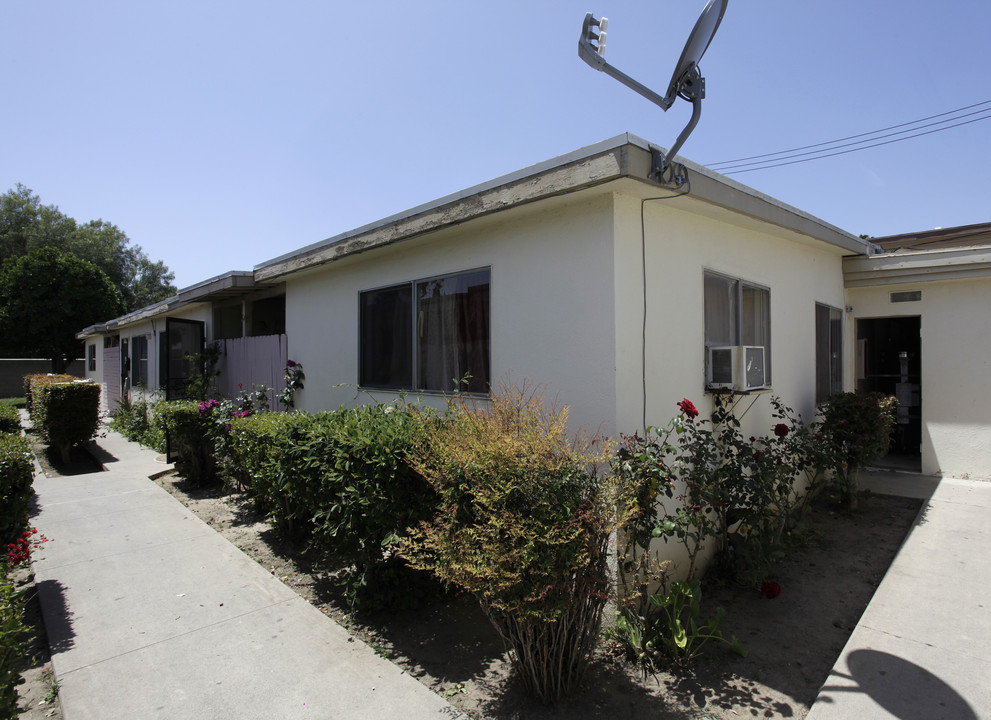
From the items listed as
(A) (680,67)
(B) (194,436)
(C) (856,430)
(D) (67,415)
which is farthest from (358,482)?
(D) (67,415)

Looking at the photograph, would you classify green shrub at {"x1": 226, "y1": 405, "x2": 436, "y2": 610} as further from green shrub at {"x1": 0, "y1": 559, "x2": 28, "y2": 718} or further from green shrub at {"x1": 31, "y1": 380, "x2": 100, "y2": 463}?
green shrub at {"x1": 31, "y1": 380, "x2": 100, "y2": 463}

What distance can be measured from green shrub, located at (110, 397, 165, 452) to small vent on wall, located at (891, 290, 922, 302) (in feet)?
38.8

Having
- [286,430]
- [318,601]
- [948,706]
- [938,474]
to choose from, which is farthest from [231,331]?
[938,474]

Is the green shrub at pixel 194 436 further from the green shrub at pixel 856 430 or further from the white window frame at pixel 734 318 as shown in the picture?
the green shrub at pixel 856 430

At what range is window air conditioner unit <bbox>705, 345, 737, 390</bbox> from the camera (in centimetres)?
429

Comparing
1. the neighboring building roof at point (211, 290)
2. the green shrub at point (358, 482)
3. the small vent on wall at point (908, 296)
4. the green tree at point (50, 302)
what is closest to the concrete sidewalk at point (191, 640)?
the green shrub at point (358, 482)

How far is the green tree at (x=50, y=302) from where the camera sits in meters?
20.5

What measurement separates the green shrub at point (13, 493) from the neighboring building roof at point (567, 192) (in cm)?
329

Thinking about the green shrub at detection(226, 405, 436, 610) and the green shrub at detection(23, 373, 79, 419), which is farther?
the green shrub at detection(23, 373, 79, 419)

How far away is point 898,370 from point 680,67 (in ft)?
27.7

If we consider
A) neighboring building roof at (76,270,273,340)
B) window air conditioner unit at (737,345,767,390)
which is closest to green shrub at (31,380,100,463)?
neighboring building roof at (76,270,273,340)

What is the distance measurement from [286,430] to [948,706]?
4.38m

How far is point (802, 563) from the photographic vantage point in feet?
15.0

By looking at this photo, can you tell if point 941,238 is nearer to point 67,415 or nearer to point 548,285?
point 548,285
